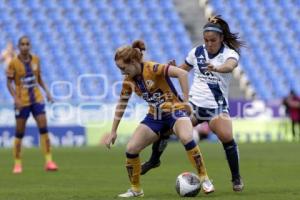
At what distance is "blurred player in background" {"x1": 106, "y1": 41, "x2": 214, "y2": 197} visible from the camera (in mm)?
9562

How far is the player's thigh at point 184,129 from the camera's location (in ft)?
31.6

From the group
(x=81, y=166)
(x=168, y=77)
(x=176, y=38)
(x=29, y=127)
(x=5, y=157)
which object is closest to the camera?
(x=168, y=77)

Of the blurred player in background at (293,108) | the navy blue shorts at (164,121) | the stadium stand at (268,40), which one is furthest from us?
the stadium stand at (268,40)

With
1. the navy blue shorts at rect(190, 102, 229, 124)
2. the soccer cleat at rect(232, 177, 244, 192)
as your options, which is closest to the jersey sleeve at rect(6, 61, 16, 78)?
the navy blue shorts at rect(190, 102, 229, 124)

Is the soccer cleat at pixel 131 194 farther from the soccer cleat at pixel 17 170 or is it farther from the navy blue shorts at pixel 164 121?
the soccer cleat at pixel 17 170

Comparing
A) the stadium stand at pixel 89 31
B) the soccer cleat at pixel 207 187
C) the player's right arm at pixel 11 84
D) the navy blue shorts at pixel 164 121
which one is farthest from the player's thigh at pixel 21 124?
the stadium stand at pixel 89 31

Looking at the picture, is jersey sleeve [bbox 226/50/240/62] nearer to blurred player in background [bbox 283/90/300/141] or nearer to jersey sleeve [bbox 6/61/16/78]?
jersey sleeve [bbox 6/61/16/78]

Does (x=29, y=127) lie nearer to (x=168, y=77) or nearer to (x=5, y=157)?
(x=5, y=157)

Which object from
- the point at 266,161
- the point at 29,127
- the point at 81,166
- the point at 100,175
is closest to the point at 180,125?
the point at 100,175

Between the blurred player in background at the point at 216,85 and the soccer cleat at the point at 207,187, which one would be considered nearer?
the soccer cleat at the point at 207,187

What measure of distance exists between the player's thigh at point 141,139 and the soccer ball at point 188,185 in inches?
22.9

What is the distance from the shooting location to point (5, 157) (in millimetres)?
19578

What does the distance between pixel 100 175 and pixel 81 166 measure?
7.71ft

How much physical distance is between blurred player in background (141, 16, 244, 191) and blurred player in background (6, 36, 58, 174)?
495 cm
